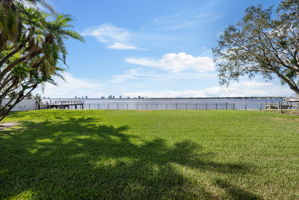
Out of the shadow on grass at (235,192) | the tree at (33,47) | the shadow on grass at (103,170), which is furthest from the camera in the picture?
the tree at (33,47)

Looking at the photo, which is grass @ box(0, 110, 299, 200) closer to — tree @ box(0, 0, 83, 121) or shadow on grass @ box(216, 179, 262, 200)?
shadow on grass @ box(216, 179, 262, 200)

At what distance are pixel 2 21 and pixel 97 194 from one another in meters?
5.99

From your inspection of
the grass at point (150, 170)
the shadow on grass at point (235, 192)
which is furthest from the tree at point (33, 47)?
the shadow on grass at point (235, 192)

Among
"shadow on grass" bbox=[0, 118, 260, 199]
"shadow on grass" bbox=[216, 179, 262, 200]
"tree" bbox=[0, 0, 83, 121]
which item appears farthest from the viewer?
"tree" bbox=[0, 0, 83, 121]

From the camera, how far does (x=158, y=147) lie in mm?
5422

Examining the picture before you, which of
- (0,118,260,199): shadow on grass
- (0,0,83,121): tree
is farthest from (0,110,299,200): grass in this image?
(0,0,83,121): tree

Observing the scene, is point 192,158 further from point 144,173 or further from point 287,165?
point 287,165

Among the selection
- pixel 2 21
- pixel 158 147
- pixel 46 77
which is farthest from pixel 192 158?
pixel 46 77

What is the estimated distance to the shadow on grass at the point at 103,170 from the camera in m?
2.77

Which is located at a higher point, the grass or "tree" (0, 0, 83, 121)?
"tree" (0, 0, 83, 121)

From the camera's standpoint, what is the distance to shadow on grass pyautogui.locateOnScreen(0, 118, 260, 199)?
9.09 feet

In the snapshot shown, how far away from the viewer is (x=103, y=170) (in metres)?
3.63

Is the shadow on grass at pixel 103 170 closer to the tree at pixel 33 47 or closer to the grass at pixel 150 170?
the grass at pixel 150 170

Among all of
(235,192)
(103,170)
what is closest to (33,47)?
(103,170)
